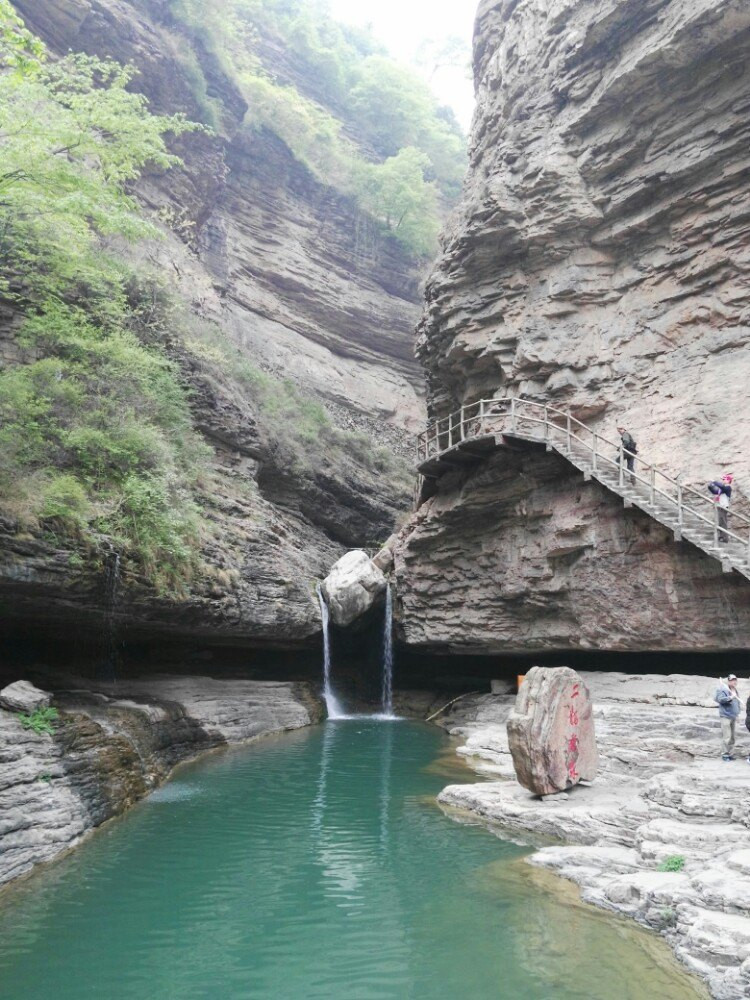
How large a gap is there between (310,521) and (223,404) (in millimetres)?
6478

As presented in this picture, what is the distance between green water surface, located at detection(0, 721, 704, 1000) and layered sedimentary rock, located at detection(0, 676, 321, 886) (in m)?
→ 0.44

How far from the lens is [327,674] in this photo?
979 inches

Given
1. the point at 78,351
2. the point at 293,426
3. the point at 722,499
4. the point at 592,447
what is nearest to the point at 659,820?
the point at 722,499

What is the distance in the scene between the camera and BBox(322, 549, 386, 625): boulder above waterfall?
22797mm

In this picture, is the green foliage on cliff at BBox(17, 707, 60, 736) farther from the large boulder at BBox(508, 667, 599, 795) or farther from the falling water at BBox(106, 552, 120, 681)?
the large boulder at BBox(508, 667, 599, 795)

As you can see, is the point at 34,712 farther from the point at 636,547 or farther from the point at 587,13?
the point at 587,13

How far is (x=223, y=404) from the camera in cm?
2377

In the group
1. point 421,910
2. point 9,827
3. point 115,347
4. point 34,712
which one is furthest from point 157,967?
point 115,347

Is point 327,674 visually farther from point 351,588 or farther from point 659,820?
point 659,820

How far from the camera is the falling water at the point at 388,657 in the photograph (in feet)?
80.9

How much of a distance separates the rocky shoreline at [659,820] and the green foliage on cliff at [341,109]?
117ft

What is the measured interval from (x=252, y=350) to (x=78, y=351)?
16620 millimetres

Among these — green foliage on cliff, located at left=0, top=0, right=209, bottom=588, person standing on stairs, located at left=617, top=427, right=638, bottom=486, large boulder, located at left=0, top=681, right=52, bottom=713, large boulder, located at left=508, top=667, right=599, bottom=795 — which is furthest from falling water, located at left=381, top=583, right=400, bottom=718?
large boulder, located at left=0, top=681, right=52, bottom=713

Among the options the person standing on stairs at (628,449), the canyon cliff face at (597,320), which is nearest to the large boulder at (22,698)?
the canyon cliff face at (597,320)
